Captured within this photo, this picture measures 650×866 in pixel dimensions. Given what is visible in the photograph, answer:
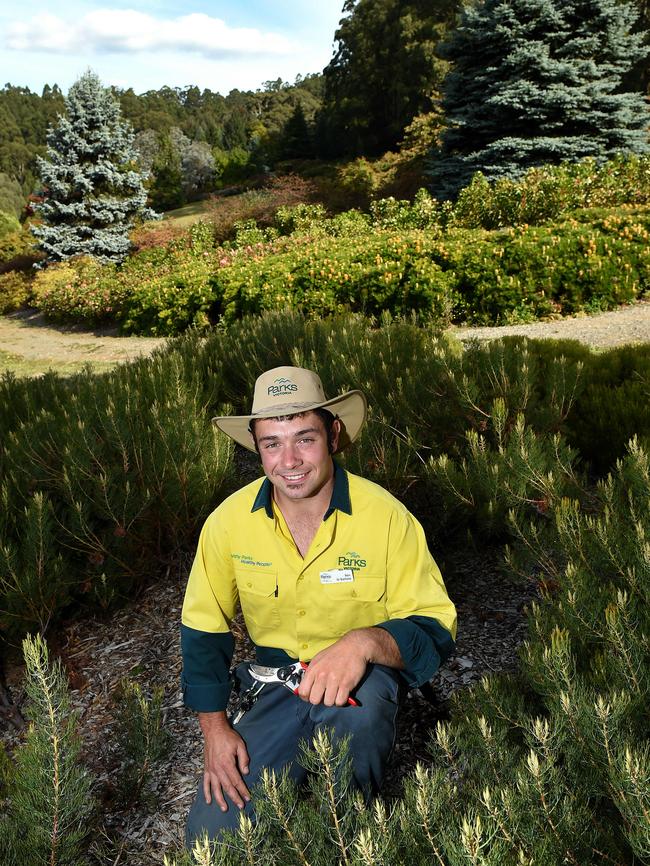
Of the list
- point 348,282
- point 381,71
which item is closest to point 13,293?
point 348,282

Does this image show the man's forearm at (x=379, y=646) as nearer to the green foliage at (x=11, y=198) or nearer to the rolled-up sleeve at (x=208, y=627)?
the rolled-up sleeve at (x=208, y=627)

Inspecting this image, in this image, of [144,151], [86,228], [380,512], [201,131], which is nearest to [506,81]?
[86,228]

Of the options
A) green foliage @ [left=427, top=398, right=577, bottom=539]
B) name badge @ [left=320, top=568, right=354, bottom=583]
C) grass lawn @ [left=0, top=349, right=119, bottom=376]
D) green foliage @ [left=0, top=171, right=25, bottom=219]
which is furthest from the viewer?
green foliage @ [left=0, top=171, right=25, bottom=219]

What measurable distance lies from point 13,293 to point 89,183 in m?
4.51

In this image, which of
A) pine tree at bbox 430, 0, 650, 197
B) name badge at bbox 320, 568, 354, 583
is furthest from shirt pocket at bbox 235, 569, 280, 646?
pine tree at bbox 430, 0, 650, 197

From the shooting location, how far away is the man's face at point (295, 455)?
1.85 meters

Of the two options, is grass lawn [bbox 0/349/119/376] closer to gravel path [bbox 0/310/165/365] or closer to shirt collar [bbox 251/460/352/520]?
gravel path [bbox 0/310/165/365]

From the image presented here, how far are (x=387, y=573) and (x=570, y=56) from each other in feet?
63.4

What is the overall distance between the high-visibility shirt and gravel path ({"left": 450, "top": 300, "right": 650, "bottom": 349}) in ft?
18.6

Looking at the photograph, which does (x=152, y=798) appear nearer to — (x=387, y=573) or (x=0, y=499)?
(x=387, y=573)

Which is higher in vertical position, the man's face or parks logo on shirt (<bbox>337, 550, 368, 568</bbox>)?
the man's face

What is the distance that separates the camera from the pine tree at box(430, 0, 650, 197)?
1599 cm

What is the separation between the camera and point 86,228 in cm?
2130

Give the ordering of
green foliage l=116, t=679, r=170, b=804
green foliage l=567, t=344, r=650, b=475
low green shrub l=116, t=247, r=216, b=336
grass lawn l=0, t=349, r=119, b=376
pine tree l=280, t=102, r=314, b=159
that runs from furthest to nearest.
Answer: pine tree l=280, t=102, r=314, b=159 < low green shrub l=116, t=247, r=216, b=336 < grass lawn l=0, t=349, r=119, b=376 < green foliage l=567, t=344, r=650, b=475 < green foliage l=116, t=679, r=170, b=804
